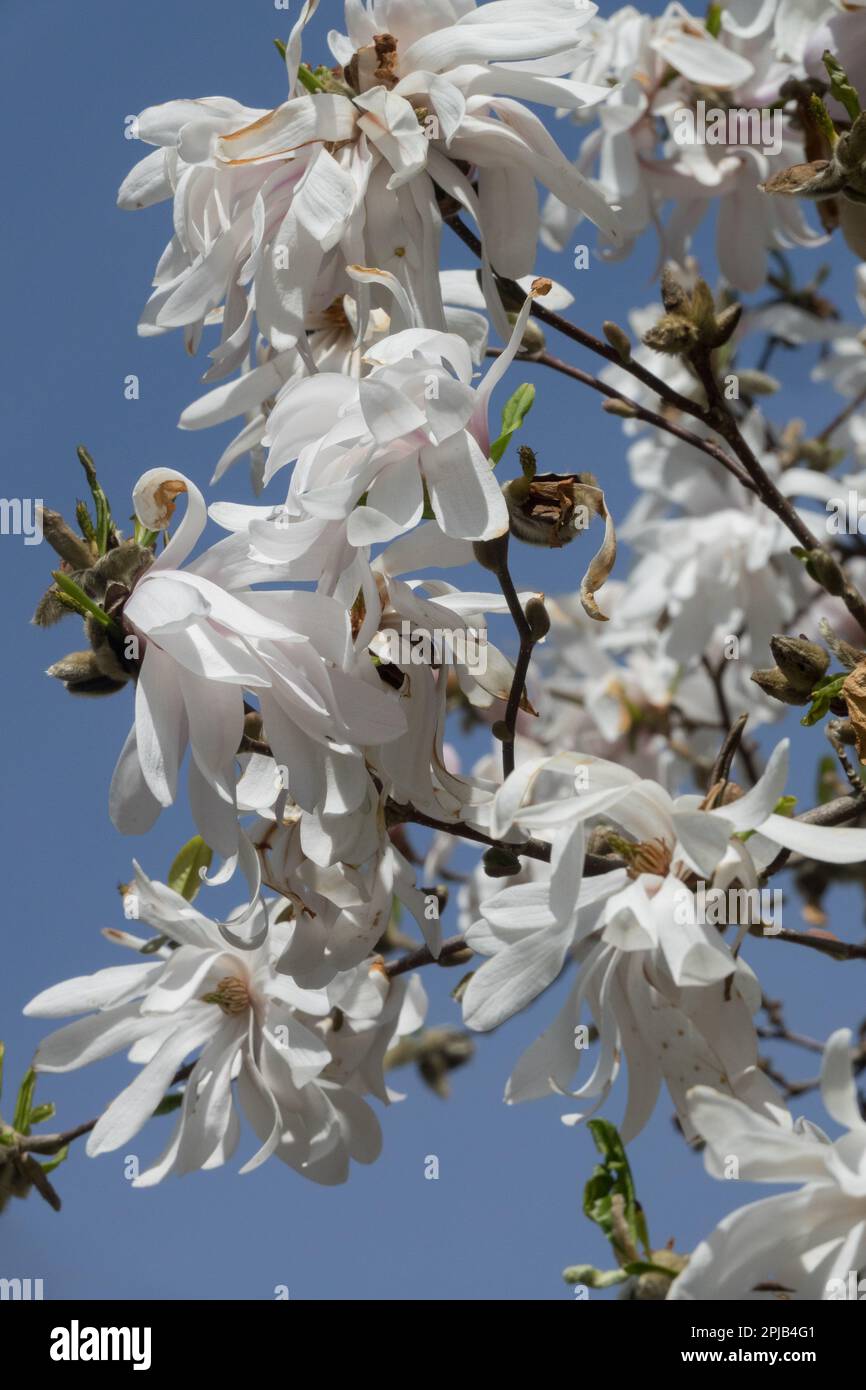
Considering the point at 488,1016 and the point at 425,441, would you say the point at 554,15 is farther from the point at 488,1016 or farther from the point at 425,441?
the point at 488,1016

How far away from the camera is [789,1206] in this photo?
77cm

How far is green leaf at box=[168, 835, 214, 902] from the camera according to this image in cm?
129

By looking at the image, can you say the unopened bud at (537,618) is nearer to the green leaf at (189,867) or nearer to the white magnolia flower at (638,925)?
the white magnolia flower at (638,925)

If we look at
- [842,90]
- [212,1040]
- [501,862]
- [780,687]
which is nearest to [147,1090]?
[212,1040]

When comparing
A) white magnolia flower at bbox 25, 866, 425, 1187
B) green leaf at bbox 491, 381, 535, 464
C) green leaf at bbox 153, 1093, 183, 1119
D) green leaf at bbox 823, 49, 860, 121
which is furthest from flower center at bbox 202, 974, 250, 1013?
green leaf at bbox 823, 49, 860, 121

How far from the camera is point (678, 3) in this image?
179cm

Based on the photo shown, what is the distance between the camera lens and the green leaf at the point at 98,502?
39.6 inches

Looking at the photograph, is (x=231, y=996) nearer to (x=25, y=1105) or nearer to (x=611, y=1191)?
(x=25, y=1105)

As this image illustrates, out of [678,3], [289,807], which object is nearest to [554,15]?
[289,807]

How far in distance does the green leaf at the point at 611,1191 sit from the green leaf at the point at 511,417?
47 cm

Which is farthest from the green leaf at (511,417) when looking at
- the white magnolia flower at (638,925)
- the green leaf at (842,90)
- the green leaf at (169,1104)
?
the green leaf at (169,1104)

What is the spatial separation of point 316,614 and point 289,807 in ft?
0.68

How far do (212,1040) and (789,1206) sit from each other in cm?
60

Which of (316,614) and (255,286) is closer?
(316,614)
